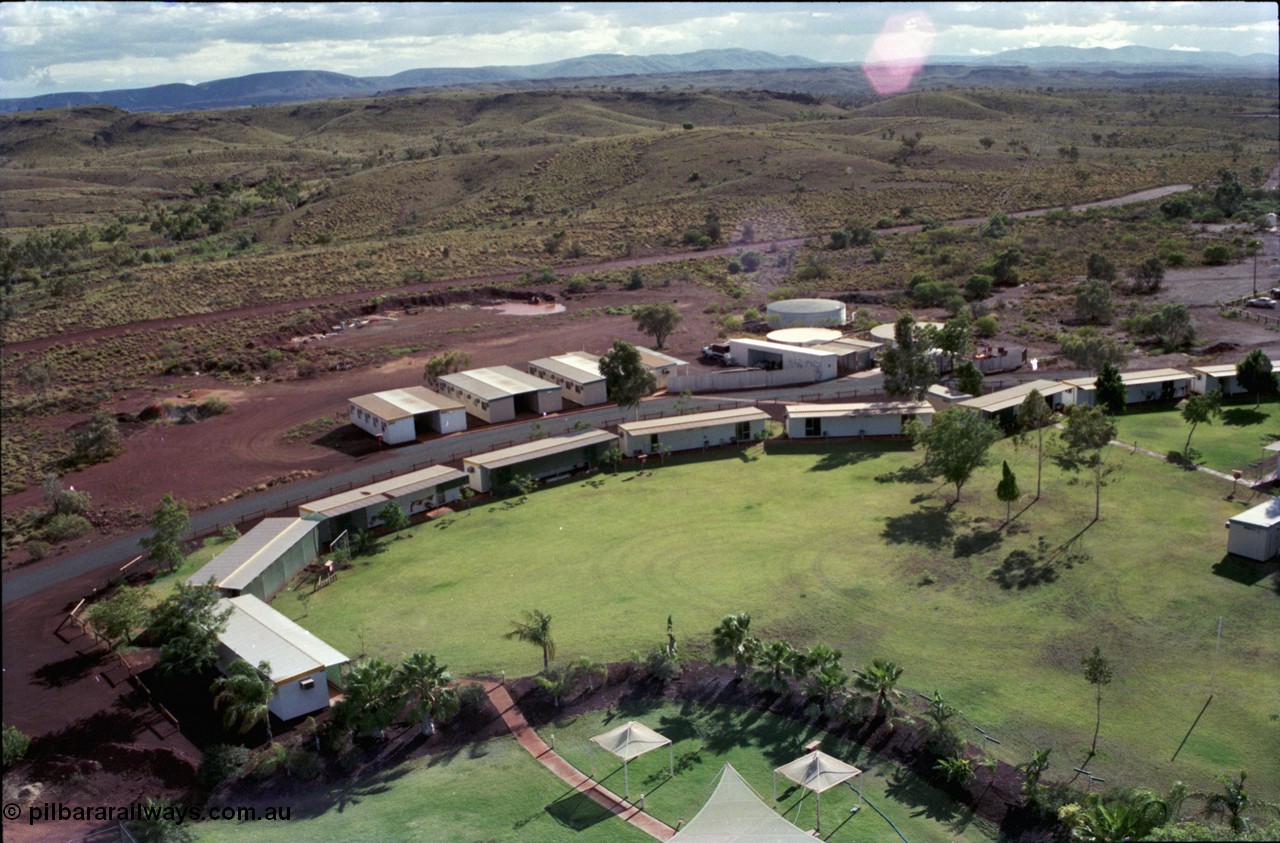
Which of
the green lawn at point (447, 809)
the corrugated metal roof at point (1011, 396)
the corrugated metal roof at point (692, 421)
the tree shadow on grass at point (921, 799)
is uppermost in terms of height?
the corrugated metal roof at point (1011, 396)

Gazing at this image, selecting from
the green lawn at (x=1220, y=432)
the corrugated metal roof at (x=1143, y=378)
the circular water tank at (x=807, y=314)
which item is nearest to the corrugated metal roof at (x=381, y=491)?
the green lawn at (x=1220, y=432)

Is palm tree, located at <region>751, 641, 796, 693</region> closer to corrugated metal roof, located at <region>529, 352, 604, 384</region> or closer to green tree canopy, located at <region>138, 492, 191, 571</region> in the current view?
green tree canopy, located at <region>138, 492, 191, 571</region>

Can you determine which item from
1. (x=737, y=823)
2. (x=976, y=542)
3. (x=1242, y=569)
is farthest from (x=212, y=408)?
(x=1242, y=569)

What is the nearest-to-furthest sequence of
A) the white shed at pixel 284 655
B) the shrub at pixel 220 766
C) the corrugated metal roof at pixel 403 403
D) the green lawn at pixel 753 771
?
the green lawn at pixel 753 771
the shrub at pixel 220 766
the white shed at pixel 284 655
the corrugated metal roof at pixel 403 403

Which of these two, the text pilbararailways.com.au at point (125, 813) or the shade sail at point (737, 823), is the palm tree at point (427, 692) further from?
the shade sail at point (737, 823)

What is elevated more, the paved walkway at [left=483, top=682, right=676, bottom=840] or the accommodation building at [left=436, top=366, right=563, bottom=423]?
the accommodation building at [left=436, top=366, right=563, bottom=423]

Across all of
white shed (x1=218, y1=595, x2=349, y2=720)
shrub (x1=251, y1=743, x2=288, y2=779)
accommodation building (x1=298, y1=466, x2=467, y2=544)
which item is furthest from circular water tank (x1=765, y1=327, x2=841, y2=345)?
shrub (x1=251, y1=743, x2=288, y2=779)
